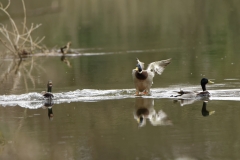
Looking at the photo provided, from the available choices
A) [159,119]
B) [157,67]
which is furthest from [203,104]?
[157,67]

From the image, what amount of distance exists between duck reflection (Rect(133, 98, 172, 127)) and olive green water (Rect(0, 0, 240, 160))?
2 cm

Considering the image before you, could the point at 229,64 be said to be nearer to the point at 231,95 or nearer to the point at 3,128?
the point at 231,95

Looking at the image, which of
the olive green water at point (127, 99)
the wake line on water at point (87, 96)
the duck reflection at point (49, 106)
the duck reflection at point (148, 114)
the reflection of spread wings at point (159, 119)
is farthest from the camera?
the wake line on water at point (87, 96)

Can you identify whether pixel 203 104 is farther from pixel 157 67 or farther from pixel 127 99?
pixel 157 67

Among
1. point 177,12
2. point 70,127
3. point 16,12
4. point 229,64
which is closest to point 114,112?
point 70,127

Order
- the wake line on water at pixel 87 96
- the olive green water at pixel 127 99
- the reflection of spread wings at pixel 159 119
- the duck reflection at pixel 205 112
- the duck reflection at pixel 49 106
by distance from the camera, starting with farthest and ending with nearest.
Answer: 1. the wake line on water at pixel 87 96
2. the duck reflection at pixel 49 106
3. the duck reflection at pixel 205 112
4. the reflection of spread wings at pixel 159 119
5. the olive green water at pixel 127 99

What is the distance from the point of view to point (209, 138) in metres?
10.8

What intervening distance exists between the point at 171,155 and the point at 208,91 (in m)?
6.21

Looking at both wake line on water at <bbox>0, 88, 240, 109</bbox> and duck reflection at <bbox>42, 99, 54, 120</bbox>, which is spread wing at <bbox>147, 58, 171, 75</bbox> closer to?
wake line on water at <bbox>0, 88, 240, 109</bbox>

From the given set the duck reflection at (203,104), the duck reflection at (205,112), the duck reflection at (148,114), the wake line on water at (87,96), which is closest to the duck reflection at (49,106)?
A: the wake line on water at (87,96)

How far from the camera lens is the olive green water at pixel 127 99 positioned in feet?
34.7

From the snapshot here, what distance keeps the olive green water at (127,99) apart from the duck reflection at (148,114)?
0.02 meters

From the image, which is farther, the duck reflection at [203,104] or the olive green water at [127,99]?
the duck reflection at [203,104]

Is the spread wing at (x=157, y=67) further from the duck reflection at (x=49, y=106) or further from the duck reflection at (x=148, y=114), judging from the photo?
the duck reflection at (x=49, y=106)
